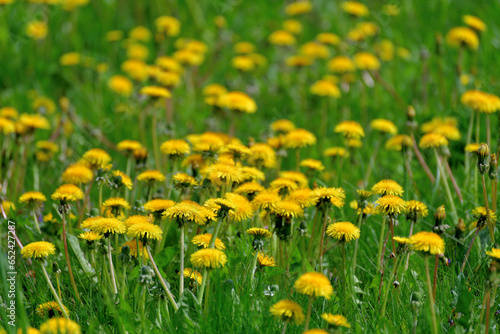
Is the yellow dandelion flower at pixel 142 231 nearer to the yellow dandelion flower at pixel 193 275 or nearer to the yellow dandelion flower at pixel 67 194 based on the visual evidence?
the yellow dandelion flower at pixel 193 275

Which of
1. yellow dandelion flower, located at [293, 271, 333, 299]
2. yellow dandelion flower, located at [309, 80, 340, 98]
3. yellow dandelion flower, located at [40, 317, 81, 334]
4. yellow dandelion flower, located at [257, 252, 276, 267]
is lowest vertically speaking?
yellow dandelion flower, located at [257, 252, 276, 267]

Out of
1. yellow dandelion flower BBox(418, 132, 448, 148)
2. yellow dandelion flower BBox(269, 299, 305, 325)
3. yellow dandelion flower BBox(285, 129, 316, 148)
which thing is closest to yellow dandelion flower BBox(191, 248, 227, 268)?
yellow dandelion flower BBox(269, 299, 305, 325)

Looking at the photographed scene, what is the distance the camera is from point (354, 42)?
15.0 feet

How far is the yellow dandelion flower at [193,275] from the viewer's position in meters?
1.97

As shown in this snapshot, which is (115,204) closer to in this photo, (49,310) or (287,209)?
(49,310)

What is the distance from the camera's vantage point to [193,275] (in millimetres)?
2004

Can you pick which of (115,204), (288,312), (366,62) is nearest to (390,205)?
(288,312)

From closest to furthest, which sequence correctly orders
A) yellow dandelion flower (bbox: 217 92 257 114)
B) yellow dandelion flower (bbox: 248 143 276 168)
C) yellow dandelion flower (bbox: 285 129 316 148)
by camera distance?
yellow dandelion flower (bbox: 248 143 276 168), yellow dandelion flower (bbox: 285 129 316 148), yellow dandelion flower (bbox: 217 92 257 114)

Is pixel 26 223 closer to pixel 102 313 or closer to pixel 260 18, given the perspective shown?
pixel 102 313

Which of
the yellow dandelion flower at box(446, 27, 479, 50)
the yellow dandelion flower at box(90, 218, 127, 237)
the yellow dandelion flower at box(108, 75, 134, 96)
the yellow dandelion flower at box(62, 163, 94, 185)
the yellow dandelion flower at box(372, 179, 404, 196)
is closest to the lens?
the yellow dandelion flower at box(90, 218, 127, 237)

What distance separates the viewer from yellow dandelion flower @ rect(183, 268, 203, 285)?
1975mm

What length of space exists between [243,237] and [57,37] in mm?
3581

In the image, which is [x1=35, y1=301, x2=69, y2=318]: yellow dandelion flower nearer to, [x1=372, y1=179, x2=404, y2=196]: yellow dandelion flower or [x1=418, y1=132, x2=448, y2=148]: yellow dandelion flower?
[x1=372, y1=179, x2=404, y2=196]: yellow dandelion flower

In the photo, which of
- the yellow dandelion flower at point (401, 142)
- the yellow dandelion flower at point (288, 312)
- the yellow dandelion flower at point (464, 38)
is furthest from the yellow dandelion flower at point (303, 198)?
the yellow dandelion flower at point (464, 38)
